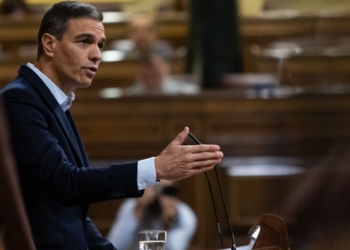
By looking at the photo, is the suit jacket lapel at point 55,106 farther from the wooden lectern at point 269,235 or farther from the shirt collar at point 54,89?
the wooden lectern at point 269,235

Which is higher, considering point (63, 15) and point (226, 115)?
point (63, 15)

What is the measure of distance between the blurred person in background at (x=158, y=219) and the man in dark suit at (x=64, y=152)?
257 centimetres

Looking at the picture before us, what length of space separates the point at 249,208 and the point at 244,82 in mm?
1131

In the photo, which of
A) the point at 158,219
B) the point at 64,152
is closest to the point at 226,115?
the point at 158,219

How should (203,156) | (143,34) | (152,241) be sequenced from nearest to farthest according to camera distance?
1. (203,156)
2. (152,241)
3. (143,34)

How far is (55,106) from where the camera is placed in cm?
209

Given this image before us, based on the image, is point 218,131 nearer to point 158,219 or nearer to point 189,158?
point 158,219

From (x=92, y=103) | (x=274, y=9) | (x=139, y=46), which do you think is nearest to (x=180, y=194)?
(x=92, y=103)

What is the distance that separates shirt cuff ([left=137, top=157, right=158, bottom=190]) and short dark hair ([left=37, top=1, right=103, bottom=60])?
0.45 meters

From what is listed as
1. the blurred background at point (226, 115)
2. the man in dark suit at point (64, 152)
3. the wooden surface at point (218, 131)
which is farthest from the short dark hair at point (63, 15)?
the wooden surface at point (218, 131)

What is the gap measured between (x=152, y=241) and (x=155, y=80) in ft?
15.0

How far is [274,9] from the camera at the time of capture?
11195mm

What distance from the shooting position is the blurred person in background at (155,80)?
632cm

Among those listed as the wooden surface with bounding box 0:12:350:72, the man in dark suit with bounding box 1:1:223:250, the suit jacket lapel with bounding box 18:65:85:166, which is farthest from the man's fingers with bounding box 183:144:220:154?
the wooden surface with bounding box 0:12:350:72
